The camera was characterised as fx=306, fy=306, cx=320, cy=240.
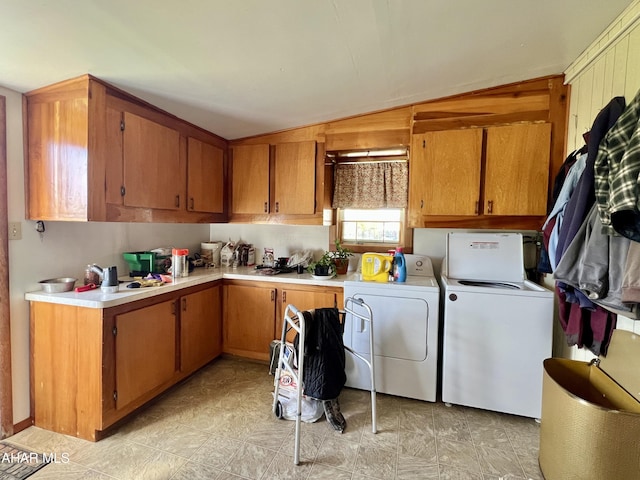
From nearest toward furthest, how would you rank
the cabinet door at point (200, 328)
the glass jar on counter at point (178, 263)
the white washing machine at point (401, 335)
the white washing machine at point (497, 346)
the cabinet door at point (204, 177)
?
the white washing machine at point (497, 346) < the white washing machine at point (401, 335) < the cabinet door at point (200, 328) < the glass jar on counter at point (178, 263) < the cabinet door at point (204, 177)

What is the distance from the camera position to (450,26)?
5.01 ft

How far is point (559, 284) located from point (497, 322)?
0.55 meters

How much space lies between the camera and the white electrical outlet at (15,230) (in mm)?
1865

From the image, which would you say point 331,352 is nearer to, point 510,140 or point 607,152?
point 607,152

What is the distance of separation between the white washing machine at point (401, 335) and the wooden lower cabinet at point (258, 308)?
359 mm

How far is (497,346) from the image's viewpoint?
2115 millimetres

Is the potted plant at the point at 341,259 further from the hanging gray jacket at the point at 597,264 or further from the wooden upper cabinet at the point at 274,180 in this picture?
the hanging gray jacket at the point at 597,264

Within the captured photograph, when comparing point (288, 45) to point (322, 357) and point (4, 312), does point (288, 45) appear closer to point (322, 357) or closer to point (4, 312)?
point (322, 357)

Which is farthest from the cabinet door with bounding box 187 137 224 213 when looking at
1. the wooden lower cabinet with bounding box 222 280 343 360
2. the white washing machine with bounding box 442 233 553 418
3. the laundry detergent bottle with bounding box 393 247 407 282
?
the white washing machine with bounding box 442 233 553 418

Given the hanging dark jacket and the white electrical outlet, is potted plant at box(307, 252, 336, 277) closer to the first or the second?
the hanging dark jacket

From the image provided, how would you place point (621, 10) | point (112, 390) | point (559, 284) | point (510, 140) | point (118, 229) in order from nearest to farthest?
1. point (621, 10)
2. point (559, 284)
3. point (112, 390)
4. point (510, 140)
5. point (118, 229)

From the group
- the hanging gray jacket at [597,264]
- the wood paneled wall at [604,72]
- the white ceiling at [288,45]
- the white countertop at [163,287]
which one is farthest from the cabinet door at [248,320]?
the wood paneled wall at [604,72]

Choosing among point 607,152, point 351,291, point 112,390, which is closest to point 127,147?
point 112,390

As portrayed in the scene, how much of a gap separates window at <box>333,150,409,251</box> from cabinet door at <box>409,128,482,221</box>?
389 millimetres
